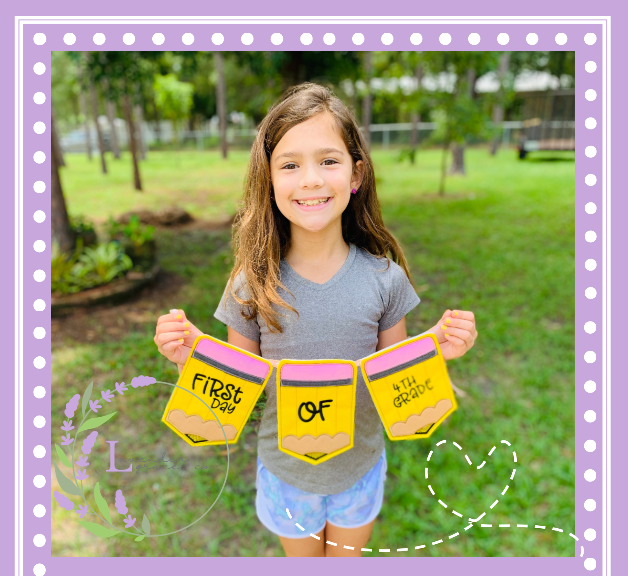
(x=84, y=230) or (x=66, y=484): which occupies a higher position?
(x=84, y=230)

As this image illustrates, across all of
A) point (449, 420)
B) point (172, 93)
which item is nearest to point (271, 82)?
point (172, 93)

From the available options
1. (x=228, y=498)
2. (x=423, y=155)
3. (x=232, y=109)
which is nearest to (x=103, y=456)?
(x=228, y=498)

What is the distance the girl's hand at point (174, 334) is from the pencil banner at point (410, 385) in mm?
415

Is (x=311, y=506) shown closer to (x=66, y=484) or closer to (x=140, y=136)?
(x=66, y=484)

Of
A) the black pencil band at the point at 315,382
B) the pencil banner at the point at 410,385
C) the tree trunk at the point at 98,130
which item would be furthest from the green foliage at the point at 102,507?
the tree trunk at the point at 98,130

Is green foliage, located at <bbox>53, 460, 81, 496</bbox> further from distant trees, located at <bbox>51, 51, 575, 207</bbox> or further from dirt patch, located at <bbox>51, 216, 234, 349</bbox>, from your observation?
distant trees, located at <bbox>51, 51, 575, 207</bbox>

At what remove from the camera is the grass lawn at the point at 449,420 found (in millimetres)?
1991

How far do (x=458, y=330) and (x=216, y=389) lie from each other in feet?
1.90

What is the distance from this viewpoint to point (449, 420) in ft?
8.77

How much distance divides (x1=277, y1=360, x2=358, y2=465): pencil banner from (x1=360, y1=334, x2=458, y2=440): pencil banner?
58mm

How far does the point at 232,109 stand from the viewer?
8.94m

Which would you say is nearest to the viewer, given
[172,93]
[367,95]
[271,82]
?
[271,82]

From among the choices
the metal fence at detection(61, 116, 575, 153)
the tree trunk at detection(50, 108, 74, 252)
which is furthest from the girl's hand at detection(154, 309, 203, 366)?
the metal fence at detection(61, 116, 575, 153)
